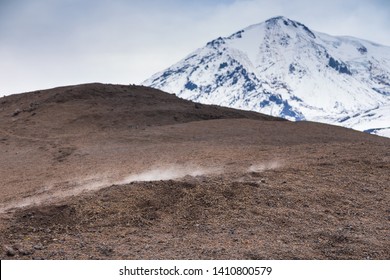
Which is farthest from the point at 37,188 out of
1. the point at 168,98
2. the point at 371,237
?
the point at 168,98

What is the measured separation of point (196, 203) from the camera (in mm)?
9938

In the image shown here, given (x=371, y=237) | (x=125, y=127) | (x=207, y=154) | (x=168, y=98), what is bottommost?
(x=371, y=237)

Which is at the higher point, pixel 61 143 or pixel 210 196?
pixel 61 143

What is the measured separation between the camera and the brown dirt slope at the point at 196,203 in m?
7.71

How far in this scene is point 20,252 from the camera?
7.32 metres

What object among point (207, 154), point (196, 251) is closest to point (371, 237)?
point (196, 251)

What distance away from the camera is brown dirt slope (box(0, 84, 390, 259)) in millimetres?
7715

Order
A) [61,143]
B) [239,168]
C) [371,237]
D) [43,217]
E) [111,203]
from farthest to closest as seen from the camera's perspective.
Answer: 1. [61,143]
2. [239,168]
3. [111,203]
4. [43,217]
5. [371,237]

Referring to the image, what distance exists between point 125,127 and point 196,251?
24.5 meters

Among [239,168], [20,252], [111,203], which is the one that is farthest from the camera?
[239,168]

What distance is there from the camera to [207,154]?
57.4ft

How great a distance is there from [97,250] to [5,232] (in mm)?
2047

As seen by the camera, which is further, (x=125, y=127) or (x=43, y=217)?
(x=125, y=127)

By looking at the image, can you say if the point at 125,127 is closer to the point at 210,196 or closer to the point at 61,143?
the point at 61,143
